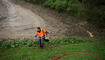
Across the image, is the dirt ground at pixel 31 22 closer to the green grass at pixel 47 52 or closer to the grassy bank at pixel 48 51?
the grassy bank at pixel 48 51

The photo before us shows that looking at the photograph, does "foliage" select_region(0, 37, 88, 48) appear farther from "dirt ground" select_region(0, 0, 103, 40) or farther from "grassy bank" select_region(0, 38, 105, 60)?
"dirt ground" select_region(0, 0, 103, 40)

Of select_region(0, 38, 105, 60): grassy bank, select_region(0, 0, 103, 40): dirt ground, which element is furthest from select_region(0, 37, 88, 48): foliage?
select_region(0, 0, 103, 40): dirt ground

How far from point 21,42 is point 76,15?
27.4ft

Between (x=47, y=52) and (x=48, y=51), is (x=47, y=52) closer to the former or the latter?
(x=47, y=52)

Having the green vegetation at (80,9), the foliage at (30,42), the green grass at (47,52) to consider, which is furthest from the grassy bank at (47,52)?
the green vegetation at (80,9)

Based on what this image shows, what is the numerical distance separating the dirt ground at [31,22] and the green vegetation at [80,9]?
0.89 metres

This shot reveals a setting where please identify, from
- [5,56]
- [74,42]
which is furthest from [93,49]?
[5,56]

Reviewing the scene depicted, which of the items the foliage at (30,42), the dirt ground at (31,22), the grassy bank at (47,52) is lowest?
the grassy bank at (47,52)

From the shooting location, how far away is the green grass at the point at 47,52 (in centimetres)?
663

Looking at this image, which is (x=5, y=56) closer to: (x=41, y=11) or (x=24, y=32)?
(x=24, y=32)

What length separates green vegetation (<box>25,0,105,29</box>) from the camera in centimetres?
1410

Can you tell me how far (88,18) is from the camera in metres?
14.2

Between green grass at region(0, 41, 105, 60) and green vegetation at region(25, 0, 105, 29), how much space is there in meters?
6.08

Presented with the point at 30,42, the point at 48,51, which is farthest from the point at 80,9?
the point at 48,51
